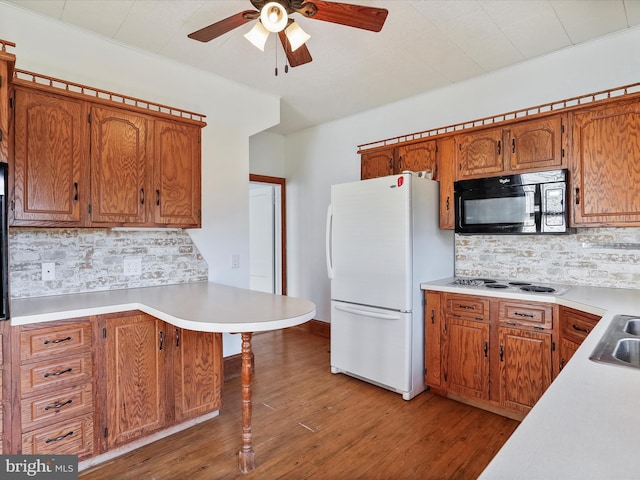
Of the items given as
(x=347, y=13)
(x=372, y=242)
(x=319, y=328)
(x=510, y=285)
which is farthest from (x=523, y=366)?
(x=319, y=328)

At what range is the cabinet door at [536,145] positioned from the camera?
8.25ft

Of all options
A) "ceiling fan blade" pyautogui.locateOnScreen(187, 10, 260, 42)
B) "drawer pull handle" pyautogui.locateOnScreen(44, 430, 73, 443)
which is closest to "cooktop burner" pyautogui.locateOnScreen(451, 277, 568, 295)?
"ceiling fan blade" pyautogui.locateOnScreen(187, 10, 260, 42)

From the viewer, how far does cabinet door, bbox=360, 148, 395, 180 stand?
346 cm

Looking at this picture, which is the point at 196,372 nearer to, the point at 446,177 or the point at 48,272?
the point at 48,272

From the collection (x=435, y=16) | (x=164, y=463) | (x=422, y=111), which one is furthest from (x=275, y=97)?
(x=164, y=463)

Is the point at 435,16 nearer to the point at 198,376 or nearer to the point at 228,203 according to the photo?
the point at 228,203

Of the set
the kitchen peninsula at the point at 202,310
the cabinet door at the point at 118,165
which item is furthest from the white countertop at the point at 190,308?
the cabinet door at the point at 118,165

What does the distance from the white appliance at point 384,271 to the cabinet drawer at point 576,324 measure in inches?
38.2

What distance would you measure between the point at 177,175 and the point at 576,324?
110 inches

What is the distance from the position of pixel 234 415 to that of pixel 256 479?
73cm

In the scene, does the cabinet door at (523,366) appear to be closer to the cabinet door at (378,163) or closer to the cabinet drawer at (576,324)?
the cabinet drawer at (576,324)

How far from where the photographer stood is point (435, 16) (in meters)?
2.38

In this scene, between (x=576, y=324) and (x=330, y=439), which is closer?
(x=576, y=324)

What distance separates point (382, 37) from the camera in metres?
2.62
